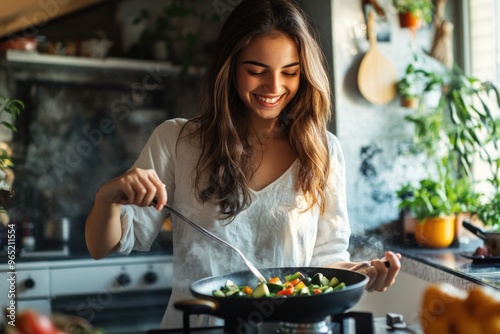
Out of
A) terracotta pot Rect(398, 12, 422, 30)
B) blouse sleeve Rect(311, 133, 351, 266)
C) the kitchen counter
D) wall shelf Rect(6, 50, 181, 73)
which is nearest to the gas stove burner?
blouse sleeve Rect(311, 133, 351, 266)

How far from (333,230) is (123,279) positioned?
1.82 meters

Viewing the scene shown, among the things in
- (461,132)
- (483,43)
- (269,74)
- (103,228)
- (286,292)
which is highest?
(483,43)

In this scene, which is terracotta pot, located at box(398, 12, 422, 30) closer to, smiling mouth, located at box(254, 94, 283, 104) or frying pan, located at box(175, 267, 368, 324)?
smiling mouth, located at box(254, 94, 283, 104)

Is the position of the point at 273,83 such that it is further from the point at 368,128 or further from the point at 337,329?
the point at 368,128

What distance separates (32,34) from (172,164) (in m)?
2.30

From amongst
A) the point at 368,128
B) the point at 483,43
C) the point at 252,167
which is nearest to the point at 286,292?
the point at 252,167

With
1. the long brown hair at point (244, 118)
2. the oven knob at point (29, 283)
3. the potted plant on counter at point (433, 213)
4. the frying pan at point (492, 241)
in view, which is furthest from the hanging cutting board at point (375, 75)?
the oven knob at point (29, 283)

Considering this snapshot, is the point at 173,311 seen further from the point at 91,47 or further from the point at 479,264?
the point at 91,47

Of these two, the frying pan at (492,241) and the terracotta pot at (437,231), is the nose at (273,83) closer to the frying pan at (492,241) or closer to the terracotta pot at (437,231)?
the frying pan at (492,241)

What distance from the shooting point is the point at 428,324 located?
1005mm

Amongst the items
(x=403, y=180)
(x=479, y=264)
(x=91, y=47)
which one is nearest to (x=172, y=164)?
(x=479, y=264)

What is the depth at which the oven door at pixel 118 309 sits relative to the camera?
10.5 feet

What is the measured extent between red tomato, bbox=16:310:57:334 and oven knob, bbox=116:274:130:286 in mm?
2499

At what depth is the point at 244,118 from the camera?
1.75 meters
